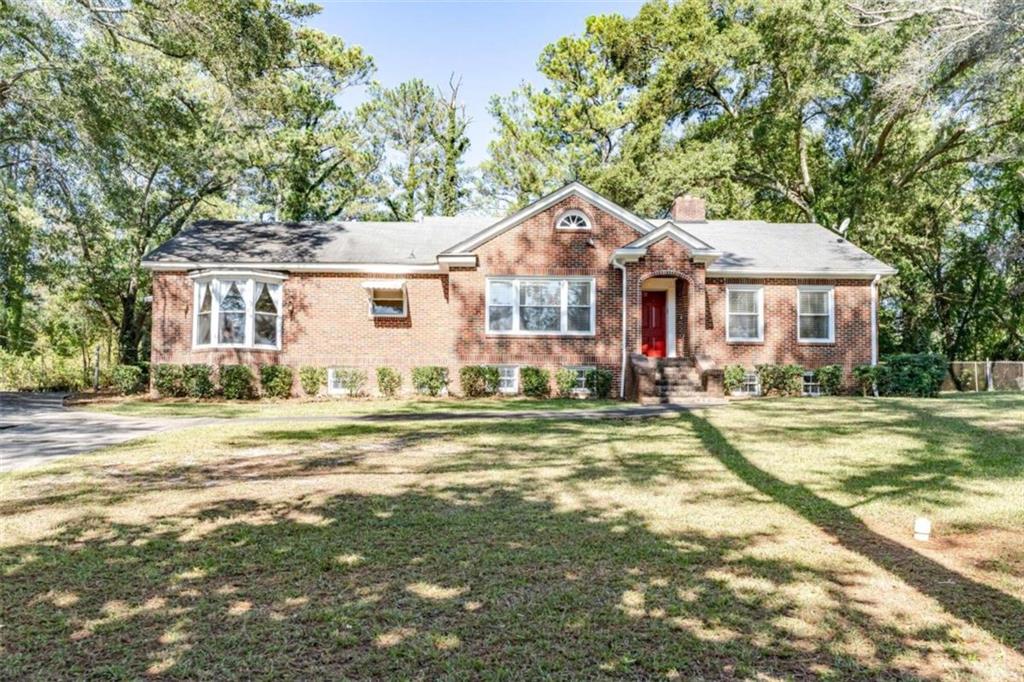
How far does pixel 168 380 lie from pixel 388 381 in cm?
616

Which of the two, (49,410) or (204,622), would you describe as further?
(49,410)

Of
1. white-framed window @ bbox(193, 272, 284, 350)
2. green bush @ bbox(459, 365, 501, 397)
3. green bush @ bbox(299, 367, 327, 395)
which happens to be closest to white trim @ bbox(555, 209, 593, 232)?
green bush @ bbox(459, 365, 501, 397)

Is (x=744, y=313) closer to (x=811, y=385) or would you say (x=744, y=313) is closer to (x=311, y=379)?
(x=811, y=385)

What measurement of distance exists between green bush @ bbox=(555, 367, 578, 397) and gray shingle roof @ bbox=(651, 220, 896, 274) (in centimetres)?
511

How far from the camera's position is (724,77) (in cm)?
2788

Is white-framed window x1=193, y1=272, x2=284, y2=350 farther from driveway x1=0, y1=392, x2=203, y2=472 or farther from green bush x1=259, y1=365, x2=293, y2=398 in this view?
driveway x1=0, y1=392, x2=203, y2=472

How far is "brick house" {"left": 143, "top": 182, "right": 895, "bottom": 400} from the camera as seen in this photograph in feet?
57.5

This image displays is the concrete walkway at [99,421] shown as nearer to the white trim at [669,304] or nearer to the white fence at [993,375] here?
the white trim at [669,304]

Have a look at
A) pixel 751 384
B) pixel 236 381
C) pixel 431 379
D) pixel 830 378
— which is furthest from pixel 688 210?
pixel 236 381

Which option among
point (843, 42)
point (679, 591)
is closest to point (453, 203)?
point (843, 42)

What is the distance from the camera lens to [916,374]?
17156 millimetres

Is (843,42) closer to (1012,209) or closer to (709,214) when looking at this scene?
(709,214)

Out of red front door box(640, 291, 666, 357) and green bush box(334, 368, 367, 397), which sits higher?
red front door box(640, 291, 666, 357)

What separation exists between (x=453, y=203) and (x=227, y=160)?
45.7 ft
